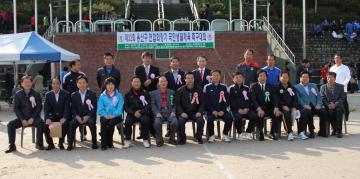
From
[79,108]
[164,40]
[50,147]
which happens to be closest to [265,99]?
[79,108]

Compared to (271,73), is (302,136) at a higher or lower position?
lower

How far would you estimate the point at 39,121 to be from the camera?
10.3m

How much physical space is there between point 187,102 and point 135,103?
1053mm

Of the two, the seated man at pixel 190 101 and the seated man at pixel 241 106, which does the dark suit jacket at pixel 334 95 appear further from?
the seated man at pixel 190 101

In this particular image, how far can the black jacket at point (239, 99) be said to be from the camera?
11.1 meters

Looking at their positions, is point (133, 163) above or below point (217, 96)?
below

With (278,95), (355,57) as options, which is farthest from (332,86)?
(355,57)

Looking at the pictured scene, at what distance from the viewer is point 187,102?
10852 millimetres

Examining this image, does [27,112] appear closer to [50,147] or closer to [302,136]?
[50,147]

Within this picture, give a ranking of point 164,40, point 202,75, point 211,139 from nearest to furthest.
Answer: point 211,139, point 202,75, point 164,40

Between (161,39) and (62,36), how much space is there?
417 centimetres

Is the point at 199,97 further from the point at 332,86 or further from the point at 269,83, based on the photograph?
the point at 332,86

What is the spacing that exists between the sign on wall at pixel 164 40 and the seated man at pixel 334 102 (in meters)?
11.2

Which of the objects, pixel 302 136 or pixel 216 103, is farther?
pixel 216 103
